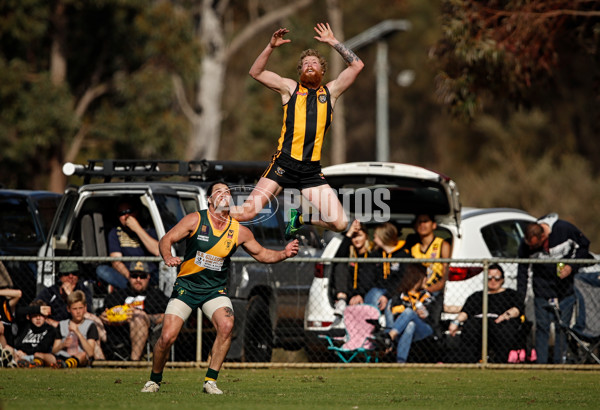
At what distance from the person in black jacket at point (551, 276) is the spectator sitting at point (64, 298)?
17.3 ft

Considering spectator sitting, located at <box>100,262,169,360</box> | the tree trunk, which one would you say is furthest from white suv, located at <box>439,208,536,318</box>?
the tree trunk

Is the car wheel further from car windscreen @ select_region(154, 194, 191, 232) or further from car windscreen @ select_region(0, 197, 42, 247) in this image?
car windscreen @ select_region(0, 197, 42, 247)

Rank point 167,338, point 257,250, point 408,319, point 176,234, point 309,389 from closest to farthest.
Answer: point 167,338, point 176,234, point 257,250, point 309,389, point 408,319

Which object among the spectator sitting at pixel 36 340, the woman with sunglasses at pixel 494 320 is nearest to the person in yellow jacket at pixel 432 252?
the woman with sunglasses at pixel 494 320

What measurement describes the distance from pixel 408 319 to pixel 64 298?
14.1 feet

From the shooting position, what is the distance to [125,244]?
44.3ft

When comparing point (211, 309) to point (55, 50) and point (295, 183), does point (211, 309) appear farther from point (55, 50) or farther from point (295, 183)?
point (55, 50)

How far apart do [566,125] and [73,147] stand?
2321 centimetres

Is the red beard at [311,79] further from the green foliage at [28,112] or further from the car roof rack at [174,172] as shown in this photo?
the green foliage at [28,112]

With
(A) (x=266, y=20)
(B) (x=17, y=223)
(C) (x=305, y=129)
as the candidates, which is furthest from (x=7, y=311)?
(A) (x=266, y=20)

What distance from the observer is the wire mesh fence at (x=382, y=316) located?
41.3 feet

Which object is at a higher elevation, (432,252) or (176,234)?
(176,234)

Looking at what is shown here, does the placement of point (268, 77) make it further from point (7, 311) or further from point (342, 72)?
point (7, 311)

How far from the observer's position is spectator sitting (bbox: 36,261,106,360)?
12555mm
